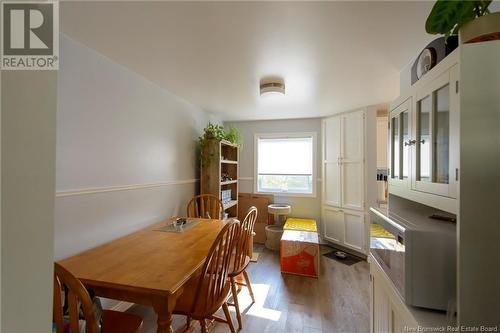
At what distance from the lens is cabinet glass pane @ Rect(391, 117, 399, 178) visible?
139 cm

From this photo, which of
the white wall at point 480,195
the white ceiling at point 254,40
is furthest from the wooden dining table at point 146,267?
the white ceiling at point 254,40

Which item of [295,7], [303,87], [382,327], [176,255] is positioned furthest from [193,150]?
[382,327]

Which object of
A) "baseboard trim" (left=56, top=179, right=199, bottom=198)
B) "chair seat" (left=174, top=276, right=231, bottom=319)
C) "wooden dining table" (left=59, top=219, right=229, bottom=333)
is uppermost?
"baseboard trim" (left=56, top=179, right=199, bottom=198)

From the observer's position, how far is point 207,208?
9.89ft

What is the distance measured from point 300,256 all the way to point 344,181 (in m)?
1.45

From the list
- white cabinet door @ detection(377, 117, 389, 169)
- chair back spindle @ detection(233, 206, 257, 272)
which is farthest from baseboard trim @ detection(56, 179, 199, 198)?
white cabinet door @ detection(377, 117, 389, 169)

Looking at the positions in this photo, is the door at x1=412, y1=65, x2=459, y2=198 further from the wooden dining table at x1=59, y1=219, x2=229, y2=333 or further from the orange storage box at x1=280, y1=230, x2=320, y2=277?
the orange storage box at x1=280, y1=230, x2=320, y2=277

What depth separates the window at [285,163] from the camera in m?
4.00

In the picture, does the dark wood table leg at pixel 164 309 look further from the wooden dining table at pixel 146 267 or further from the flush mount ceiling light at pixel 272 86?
the flush mount ceiling light at pixel 272 86

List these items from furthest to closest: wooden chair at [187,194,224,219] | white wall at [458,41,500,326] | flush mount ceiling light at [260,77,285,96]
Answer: wooden chair at [187,194,224,219]
flush mount ceiling light at [260,77,285,96]
white wall at [458,41,500,326]

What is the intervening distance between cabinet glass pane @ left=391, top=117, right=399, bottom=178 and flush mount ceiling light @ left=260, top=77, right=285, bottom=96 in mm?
1093

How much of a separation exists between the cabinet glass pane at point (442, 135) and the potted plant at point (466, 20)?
0.17 m

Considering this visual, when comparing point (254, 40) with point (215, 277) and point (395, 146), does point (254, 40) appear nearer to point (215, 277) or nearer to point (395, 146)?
point (395, 146)

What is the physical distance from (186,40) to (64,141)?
1.09 m
